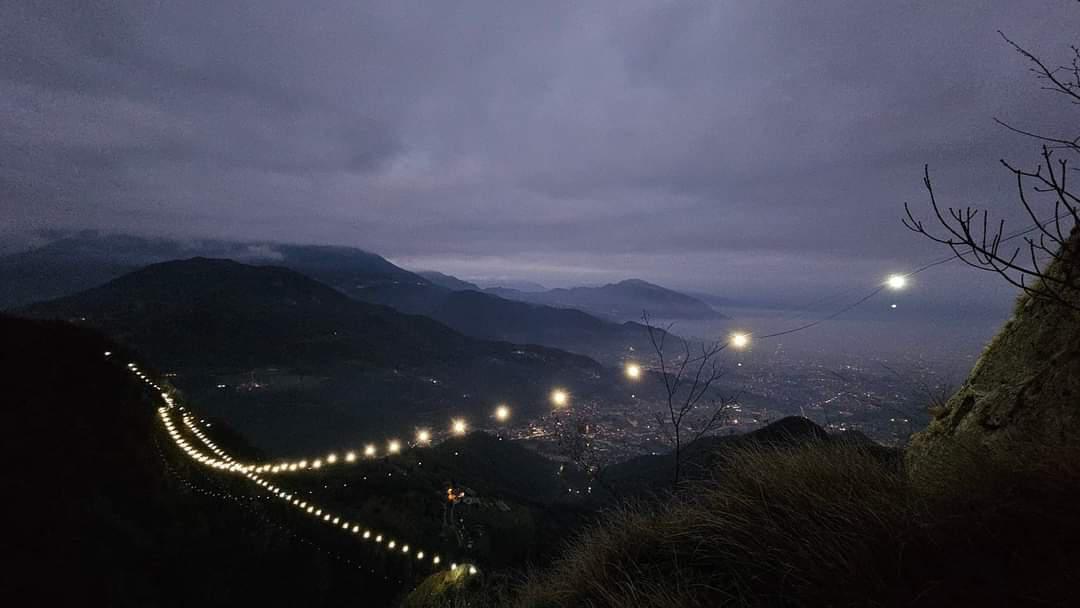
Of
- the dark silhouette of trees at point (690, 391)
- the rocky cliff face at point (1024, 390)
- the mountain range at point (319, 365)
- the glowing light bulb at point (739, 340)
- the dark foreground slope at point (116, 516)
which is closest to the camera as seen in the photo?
the rocky cliff face at point (1024, 390)

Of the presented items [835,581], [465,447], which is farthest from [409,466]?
[835,581]

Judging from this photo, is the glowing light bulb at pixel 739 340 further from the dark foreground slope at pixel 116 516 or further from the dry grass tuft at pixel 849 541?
the dark foreground slope at pixel 116 516

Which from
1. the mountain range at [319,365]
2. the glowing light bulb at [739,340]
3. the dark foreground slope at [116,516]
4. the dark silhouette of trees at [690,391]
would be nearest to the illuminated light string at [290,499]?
the dark foreground slope at [116,516]

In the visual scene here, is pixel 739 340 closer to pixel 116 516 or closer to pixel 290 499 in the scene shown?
pixel 116 516

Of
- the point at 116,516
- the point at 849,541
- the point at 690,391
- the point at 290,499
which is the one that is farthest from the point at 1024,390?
the point at 290,499

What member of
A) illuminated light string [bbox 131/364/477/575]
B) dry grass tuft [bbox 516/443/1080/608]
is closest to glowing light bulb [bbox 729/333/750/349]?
dry grass tuft [bbox 516/443/1080/608]

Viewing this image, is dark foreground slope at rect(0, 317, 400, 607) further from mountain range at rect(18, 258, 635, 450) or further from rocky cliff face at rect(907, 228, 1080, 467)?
mountain range at rect(18, 258, 635, 450)
